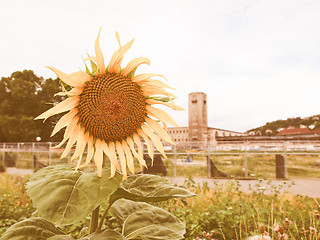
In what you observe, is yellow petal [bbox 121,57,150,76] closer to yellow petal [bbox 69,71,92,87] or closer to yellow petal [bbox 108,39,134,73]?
yellow petal [bbox 108,39,134,73]

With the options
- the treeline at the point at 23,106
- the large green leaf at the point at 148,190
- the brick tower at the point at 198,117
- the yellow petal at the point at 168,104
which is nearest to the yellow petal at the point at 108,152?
the large green leaf at the point at 148,190

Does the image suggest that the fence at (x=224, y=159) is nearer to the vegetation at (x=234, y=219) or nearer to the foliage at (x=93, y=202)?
the vegetation at (x=234, y=219)

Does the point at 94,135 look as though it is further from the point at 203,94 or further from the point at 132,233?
the point at 203,94

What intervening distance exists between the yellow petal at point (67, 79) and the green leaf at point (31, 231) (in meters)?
0.73

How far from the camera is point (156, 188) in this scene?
1.26 metres

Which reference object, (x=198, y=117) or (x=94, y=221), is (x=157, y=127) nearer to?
(x=94, y=221)

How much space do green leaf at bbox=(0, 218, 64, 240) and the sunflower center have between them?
1.79 ft

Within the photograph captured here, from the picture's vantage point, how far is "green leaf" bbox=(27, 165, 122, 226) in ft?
3.18

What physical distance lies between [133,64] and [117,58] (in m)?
0.07

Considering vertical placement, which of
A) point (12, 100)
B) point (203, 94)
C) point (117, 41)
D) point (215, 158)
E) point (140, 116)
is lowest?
point (215, 158)

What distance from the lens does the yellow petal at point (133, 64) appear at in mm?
1166

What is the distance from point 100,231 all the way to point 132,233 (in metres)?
0.20

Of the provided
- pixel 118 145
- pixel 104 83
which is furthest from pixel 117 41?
pixel 118 145

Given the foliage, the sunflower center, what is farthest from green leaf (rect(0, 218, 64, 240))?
the sunflower center
